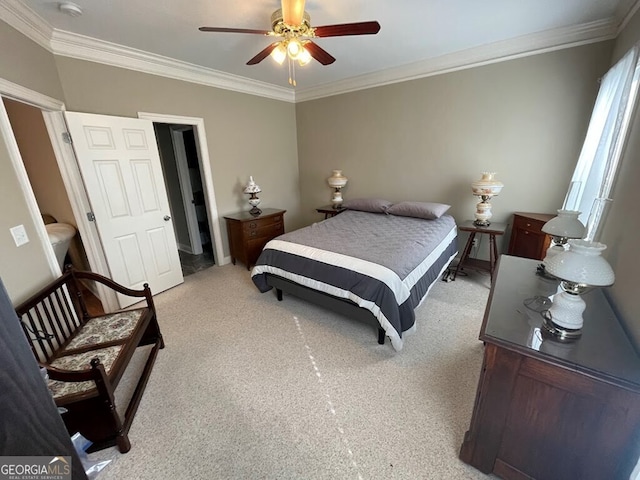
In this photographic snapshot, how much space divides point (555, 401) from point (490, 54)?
3350 millimetres

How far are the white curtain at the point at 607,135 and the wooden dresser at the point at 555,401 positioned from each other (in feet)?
3.71

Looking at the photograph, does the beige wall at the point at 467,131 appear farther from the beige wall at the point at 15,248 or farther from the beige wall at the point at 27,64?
the beige wall at the point at 15,248

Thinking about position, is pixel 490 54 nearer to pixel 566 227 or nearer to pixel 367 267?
pixel 566 227

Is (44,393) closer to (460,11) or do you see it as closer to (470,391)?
(470,391)

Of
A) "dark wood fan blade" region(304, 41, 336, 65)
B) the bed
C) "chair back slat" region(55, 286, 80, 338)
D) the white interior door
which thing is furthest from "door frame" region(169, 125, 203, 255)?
"dark wood fan blade" region(304, 41, 336, 65)

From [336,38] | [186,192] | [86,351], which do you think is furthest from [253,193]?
[86,351]

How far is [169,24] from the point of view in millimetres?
2143

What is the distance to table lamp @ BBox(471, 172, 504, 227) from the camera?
2.85 m

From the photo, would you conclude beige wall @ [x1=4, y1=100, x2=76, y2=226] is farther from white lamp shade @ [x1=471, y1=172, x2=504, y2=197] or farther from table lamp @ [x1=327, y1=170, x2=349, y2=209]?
white lamp shade @ [x1=471, y1=172, x2=504, y2=197]

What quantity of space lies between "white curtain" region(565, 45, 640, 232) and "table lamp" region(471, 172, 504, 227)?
2.09 ft

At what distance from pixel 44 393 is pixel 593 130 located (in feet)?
11.8

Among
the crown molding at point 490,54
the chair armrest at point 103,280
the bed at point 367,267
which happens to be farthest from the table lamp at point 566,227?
the chair armrest at point 103,280

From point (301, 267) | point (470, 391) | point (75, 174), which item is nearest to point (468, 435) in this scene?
point (470, 391)

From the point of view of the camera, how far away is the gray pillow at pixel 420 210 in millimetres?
3125
